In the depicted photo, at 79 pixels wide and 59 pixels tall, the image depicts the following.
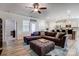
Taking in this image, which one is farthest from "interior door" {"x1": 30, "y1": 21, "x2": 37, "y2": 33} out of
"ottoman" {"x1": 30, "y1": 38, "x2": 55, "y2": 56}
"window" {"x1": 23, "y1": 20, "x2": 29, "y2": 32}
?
"ottoman" {"x1": 30, "y1": 38, "x2": 55, "y2": 56}

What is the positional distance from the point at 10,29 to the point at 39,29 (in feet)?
2.32

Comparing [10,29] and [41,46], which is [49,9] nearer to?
[41,46]

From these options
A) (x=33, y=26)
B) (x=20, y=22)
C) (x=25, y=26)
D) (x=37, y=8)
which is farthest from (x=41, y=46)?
(x=37, y=8)

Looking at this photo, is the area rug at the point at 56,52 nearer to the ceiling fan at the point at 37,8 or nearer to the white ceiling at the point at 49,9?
the white ceiling at the point at 49,9

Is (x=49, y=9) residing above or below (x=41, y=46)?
above

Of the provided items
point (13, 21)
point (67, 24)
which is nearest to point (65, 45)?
point (67, 24)

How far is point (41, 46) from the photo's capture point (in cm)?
254

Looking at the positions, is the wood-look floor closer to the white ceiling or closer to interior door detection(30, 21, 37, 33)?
interior door detection(30, 21, 37, 33)

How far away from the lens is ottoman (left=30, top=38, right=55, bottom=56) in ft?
8.35

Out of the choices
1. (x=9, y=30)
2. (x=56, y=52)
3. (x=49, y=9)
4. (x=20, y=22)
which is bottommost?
(x=56, y=52)

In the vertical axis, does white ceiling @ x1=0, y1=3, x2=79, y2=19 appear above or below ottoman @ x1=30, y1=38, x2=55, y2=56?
above

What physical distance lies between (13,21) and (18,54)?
2.65 feet

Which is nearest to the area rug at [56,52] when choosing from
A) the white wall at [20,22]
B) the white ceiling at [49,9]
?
the white wall at [20,22]

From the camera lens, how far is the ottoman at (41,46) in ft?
8.35
